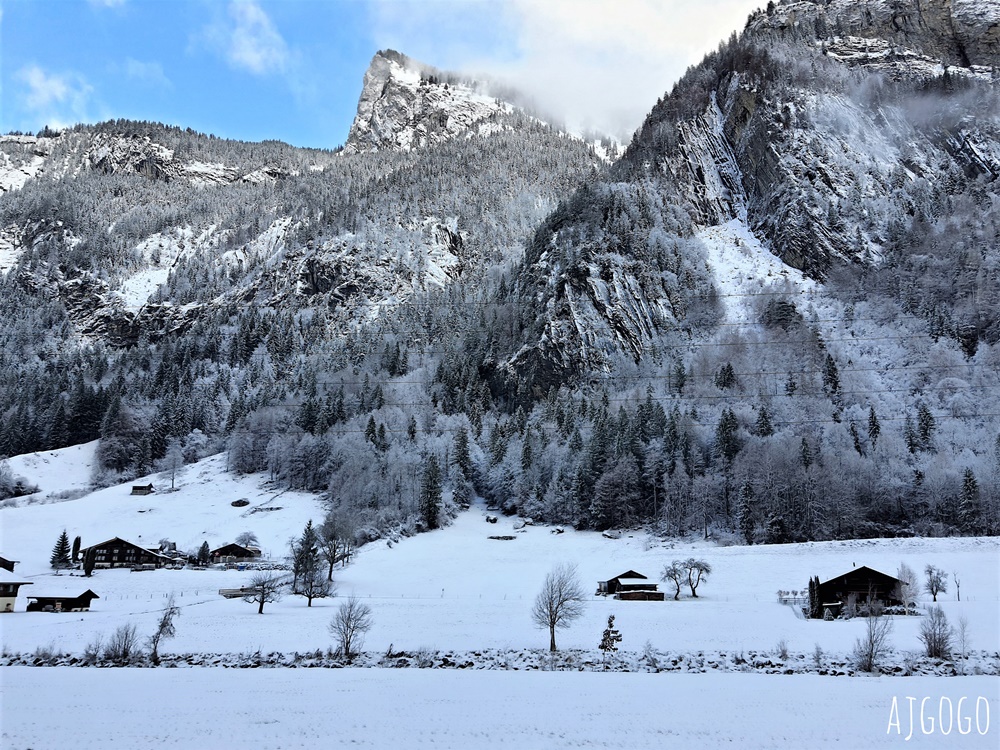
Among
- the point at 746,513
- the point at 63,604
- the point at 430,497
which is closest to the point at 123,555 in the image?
the point at 63,604

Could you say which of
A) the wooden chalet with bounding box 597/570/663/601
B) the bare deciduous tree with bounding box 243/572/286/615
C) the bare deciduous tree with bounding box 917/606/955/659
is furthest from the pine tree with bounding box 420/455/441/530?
the bare deciduous tree with bounding box 917/606/955/659

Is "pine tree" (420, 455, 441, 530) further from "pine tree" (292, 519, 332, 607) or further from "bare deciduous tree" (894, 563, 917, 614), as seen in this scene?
"bare deciduous tree" (894, 563, 917, 614)

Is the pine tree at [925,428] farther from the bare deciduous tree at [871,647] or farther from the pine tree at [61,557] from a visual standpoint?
the pine tree at [61,557]

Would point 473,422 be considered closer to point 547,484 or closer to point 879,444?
point 547,484

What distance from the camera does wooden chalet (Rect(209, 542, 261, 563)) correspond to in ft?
290

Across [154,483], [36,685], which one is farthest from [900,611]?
[154,483]

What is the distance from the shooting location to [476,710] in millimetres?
29531

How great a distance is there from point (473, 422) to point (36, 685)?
381ft

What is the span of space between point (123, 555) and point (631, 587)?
6081 cm

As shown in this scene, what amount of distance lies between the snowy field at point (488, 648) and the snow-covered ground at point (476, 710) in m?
0.13

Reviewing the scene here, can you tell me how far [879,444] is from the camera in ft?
346

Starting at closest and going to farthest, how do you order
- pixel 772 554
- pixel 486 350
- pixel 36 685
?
pixel 36 685, pixel 772 554, pixel 486 350

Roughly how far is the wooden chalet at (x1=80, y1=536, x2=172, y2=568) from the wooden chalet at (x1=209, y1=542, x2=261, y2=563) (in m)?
6.24

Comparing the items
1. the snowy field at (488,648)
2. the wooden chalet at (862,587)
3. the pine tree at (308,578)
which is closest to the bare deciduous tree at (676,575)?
the snowy field at (488,648)
